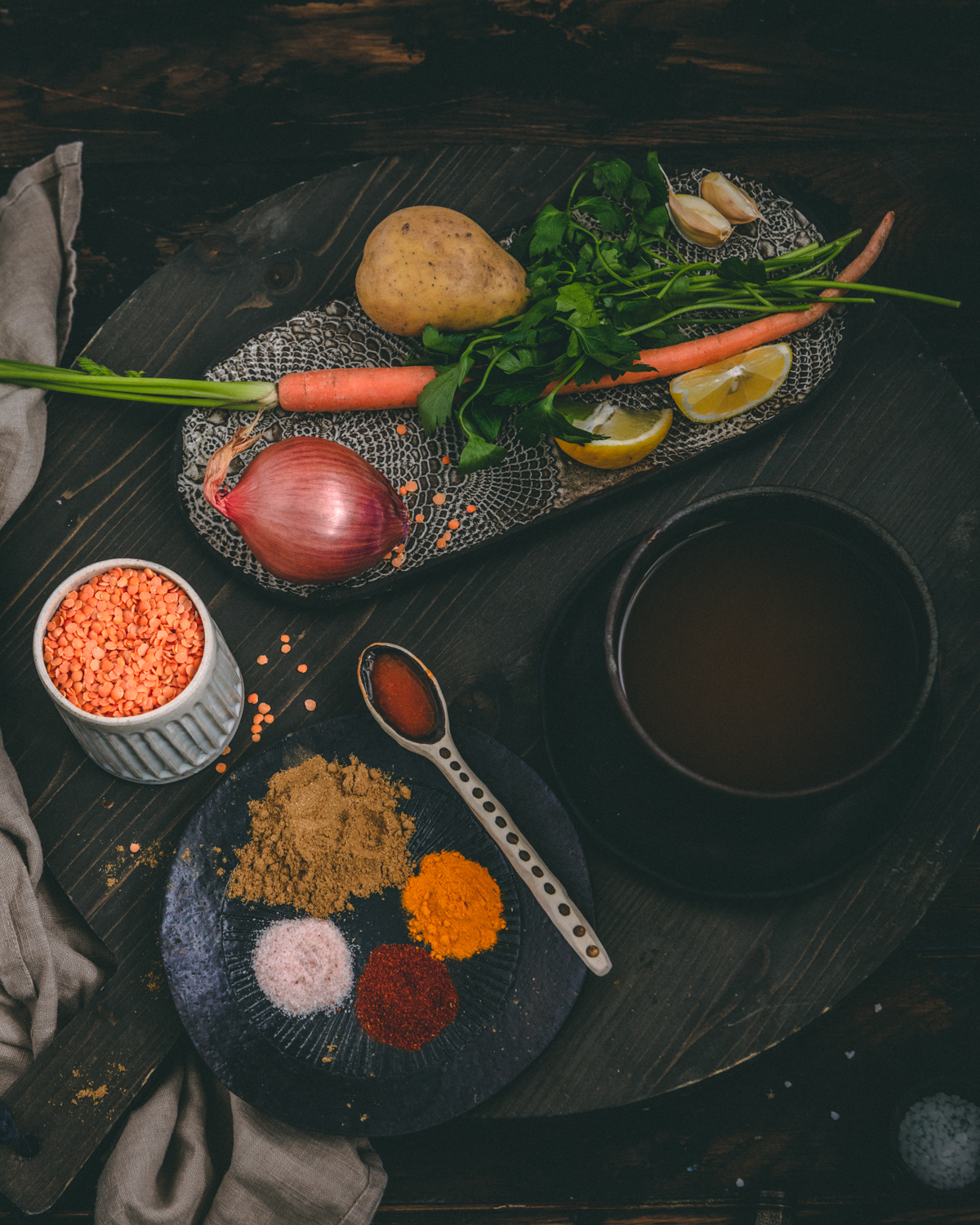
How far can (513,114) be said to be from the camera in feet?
4.75

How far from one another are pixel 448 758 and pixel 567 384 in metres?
0.49

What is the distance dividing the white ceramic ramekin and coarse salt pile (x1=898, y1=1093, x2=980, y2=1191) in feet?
3.56

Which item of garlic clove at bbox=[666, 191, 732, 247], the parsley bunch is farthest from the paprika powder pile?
garlic clove at bbox=[666, 191, 732, 247]

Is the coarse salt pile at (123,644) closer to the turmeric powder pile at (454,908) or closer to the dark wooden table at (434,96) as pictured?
the turmeric powder pile at (454,908)

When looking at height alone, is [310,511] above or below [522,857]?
above

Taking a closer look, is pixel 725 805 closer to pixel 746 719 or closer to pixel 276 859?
pixel 746 719

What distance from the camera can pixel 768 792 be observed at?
25.1 inches

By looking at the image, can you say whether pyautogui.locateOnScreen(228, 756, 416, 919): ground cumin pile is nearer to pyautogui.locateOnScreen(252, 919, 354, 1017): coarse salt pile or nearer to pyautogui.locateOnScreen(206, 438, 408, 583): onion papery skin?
pyautogui.locateOnScreen(252, 919, 354, 1017): coarse salt pile

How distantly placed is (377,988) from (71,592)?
0.56 metres

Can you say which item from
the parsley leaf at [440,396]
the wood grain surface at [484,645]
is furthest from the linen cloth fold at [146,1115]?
the parsley leaf at [440,396]

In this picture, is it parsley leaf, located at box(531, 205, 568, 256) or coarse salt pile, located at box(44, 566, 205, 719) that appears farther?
parsley leaf, located at box(531, 205, 568, 256)

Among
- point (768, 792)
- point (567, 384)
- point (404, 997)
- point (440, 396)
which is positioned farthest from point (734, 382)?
point (404, 997)

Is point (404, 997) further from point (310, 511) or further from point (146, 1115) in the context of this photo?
point (310, 511)

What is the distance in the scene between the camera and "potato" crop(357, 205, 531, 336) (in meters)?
1.02
